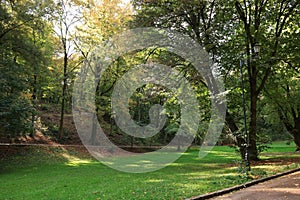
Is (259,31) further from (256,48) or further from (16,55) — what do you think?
(16,55)

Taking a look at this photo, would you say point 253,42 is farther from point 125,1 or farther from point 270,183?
point 125,1

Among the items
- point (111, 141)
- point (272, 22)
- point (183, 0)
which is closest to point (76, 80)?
point (111, 141)

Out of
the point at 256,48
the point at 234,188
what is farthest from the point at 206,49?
the point at 234,188

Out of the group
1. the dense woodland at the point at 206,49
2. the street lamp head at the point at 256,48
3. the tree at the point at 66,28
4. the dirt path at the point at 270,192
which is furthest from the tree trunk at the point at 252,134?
the tree at the point at 66,28

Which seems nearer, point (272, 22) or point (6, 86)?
point (6, 86)

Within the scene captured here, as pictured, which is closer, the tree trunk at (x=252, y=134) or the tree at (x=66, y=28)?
the tree trunk at (x=252, y=134)

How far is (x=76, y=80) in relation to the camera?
2188 centimetres

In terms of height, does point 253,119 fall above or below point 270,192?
above

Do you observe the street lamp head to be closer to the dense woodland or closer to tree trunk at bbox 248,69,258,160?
the dense woodland

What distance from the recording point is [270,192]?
6.35 m

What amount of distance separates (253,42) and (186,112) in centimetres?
513

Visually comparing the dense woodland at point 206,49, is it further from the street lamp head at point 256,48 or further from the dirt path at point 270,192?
the dirt path at point 270,192

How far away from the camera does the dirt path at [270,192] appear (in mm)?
5877

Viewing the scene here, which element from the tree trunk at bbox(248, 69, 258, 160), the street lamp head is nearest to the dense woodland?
the tree trunk at bbox(248, 69, 258, 160)
